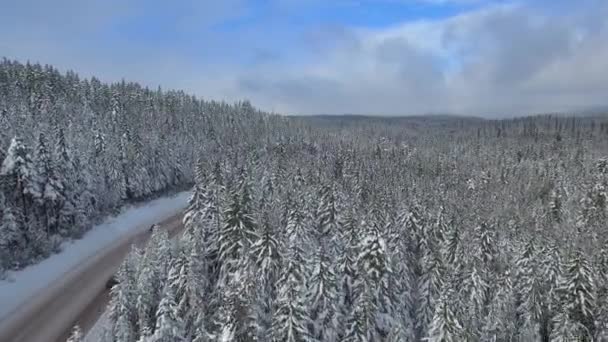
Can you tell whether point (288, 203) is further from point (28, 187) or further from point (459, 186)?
point (459, 186)

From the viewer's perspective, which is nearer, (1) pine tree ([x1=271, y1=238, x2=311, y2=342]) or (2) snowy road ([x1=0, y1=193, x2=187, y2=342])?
(1) pine tree ([x1=271, y1=238, x2=311, y2=342])

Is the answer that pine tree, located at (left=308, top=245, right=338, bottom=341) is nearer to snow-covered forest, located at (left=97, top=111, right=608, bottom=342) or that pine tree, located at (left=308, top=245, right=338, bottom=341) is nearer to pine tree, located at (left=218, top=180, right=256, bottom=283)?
snow-covered forest, located at (left=97, top=111, right=608, bottom=342)

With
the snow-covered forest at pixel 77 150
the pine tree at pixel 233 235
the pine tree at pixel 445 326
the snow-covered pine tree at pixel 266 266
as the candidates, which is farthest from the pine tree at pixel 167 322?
the snow-covered forest at pixel 77 150

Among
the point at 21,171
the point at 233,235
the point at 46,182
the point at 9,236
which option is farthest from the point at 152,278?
the point at 46,182

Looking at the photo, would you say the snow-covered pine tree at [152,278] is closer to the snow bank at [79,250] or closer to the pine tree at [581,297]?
A: the snow bank at [79,250]

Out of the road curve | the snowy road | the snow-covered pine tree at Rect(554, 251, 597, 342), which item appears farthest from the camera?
the snow-covered pine tree at Rect(554, 251, 597, 342)

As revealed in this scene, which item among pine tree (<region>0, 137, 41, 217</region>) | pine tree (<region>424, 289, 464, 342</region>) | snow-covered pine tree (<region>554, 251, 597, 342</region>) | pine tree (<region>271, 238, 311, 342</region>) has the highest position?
pine tree (<region>0, 137, 41, 217</region>)

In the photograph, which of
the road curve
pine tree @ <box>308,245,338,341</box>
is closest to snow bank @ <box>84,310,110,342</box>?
the road curve

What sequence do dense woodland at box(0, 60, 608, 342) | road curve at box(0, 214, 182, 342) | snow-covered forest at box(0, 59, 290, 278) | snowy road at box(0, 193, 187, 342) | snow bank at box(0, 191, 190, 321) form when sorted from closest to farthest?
dense woodland at box(0, 60, 608, 342)
road curve at box(0, 214, 182, 342)
snowy road at box(0, 193, 187, 342)
snow bank at box(0, 191, 190, 321)
snow-covered forest at box(0, 59, 290, 278)
